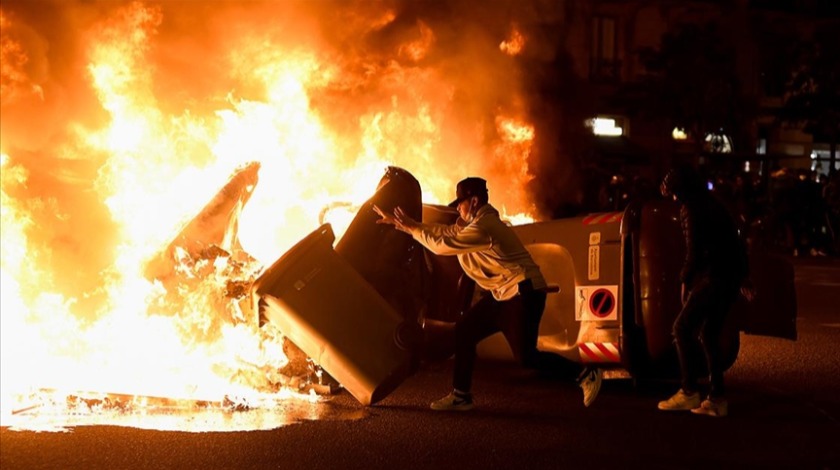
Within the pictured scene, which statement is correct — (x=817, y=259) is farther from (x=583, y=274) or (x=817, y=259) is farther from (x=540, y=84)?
(x=583, y=274)

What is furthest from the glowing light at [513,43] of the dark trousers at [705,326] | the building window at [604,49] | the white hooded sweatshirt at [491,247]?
the building window at [604,49]

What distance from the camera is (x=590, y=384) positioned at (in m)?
7.14

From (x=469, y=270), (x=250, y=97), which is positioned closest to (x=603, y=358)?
(x=469, y=270)

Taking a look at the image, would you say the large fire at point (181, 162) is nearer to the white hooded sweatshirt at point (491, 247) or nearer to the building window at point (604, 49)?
the white hooded sweatshirt at point (491, 247)

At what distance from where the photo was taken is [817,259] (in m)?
20.9

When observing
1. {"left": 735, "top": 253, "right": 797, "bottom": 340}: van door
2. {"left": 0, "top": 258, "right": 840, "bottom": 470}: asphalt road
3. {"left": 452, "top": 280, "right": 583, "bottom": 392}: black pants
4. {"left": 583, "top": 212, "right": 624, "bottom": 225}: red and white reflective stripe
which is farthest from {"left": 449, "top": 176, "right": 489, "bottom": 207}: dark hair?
{"left": 735, "top": 253, "right": 797, "bottom": 340}: van door

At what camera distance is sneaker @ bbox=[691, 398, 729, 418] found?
23.6 feet

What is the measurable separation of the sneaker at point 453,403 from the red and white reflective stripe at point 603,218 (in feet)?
5.70

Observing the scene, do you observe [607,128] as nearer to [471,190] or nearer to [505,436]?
[471,190]

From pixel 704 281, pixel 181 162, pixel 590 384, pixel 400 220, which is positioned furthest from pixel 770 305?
pixel 181 162

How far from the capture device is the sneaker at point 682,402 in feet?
23.8

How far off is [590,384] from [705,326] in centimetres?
89

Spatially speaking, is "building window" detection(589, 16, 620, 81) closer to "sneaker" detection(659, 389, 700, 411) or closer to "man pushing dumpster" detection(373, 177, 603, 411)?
Result: "sneaker" detection(659, 389, 700, 411)

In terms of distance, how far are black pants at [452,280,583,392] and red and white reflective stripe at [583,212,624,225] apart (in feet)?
3.93
